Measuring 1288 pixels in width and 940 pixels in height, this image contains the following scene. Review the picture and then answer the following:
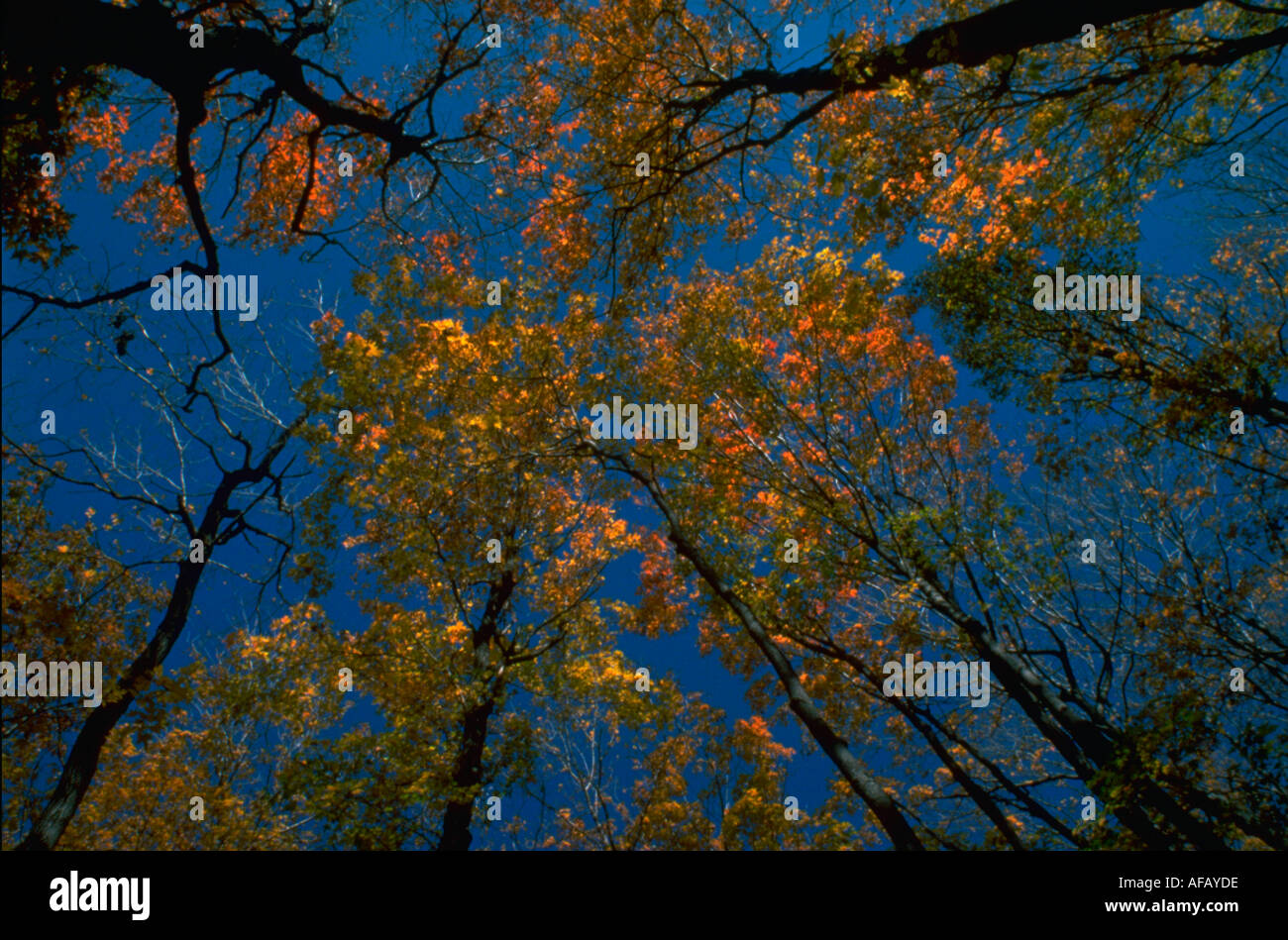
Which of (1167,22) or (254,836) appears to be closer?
(1167,22)

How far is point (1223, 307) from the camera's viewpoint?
27.2 ft

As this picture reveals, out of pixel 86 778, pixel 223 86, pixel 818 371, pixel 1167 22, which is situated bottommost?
pixel 86 778

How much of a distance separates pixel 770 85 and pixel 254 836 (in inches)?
674

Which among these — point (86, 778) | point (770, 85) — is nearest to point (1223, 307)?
point (770, 85)

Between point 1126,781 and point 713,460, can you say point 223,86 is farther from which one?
point 1126,781

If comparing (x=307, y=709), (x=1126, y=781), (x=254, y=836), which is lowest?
(x=254, y=836)

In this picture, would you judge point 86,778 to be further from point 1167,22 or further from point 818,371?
point 1167,22

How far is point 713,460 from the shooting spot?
11.5 metres

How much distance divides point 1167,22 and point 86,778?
15.7 meters
